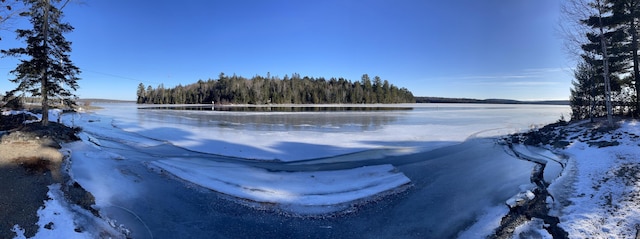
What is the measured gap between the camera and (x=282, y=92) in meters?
106

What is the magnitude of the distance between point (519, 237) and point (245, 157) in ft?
28.4

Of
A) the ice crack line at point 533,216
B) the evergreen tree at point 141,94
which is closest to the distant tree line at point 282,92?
the evergreen tree at point 141,94

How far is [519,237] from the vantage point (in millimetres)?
5008

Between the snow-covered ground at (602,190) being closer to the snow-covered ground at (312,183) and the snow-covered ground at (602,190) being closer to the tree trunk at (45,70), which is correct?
the snow-covered ground at (312,183)

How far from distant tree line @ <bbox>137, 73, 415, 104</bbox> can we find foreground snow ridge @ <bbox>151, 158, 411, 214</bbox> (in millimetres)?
89998

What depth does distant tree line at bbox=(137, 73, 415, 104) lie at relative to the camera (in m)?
102

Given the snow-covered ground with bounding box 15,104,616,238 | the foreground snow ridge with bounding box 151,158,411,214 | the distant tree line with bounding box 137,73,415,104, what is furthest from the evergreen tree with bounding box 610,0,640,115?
the distant tree line with bounding box 137,73,415,104

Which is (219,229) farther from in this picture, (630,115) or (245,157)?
(630,115)

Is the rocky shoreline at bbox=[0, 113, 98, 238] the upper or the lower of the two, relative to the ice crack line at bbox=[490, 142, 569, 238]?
upper

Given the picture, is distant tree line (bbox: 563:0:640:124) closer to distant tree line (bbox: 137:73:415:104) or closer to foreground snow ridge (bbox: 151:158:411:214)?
foreground snow ridge (bbox: 151:158:411:214)

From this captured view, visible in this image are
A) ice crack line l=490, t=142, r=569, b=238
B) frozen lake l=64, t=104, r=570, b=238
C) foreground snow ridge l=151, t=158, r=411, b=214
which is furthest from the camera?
foreground snow ridge l=151, t=158, r=411, b=214

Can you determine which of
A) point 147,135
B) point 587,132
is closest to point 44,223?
point 147,135

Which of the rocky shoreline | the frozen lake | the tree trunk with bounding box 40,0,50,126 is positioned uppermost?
the tree trunk with bounding box 40,0,50,126

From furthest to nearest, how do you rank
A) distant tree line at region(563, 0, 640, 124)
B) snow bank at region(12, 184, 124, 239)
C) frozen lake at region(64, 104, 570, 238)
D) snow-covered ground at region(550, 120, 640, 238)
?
distant tree line at region(563, 0, 640, 124)
frozen lake at region(64, 104, 570, 238)
snow-covered ground at region(550, 120, 640, 238)
snow bank at region(12, 184, 124, 239)
